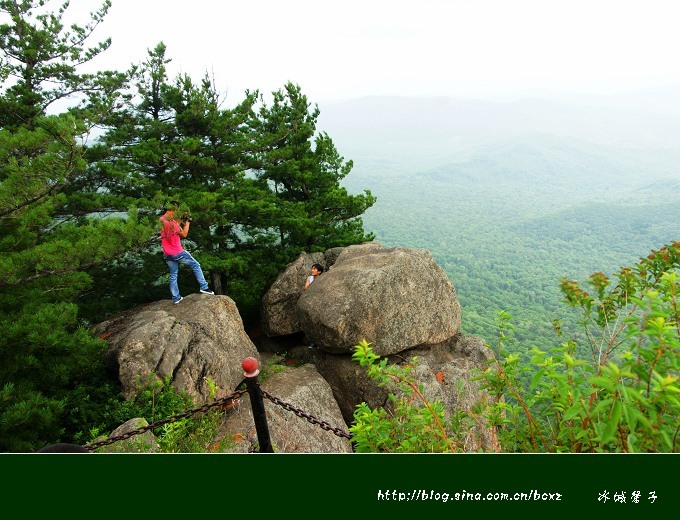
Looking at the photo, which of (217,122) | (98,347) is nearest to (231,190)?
(217,122)

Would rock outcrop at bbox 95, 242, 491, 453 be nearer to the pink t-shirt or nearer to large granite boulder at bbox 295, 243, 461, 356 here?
large granite boulder at bbox 295, 243, 461, 356

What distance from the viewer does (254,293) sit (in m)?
13.6

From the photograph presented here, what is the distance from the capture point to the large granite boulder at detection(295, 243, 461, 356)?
10.9 m

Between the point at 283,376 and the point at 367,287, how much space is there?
350 centimetres

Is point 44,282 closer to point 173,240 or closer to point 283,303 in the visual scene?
point 173,240

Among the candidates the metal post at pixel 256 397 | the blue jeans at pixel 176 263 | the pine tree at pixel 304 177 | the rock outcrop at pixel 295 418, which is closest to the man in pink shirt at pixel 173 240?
the blue jeans at pixel 176 263

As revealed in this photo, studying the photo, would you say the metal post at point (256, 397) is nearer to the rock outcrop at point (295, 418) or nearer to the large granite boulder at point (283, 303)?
the rock outcrop at point (295, 418)

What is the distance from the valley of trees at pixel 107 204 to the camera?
6.58 m

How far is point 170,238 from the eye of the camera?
966cm

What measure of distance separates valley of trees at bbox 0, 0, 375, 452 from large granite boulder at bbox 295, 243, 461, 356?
10.6ft

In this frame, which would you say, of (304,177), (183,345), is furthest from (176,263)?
(304,177)
